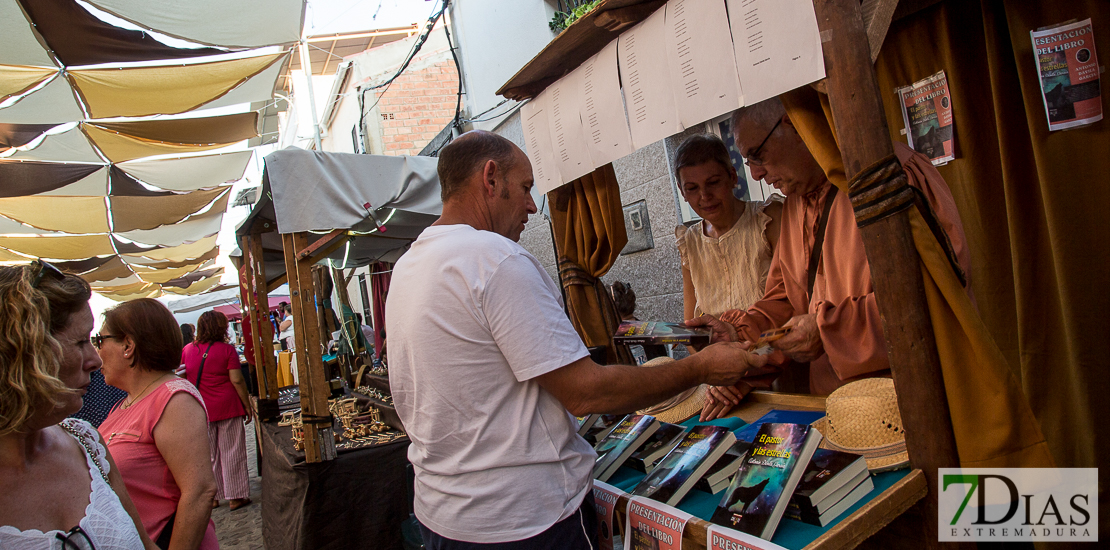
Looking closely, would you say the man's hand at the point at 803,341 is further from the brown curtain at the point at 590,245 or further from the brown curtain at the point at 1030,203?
the brown curtain at the point at 590,245

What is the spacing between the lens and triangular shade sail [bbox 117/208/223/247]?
13.0 meters

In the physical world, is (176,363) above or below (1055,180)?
below

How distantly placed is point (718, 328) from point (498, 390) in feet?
4.28

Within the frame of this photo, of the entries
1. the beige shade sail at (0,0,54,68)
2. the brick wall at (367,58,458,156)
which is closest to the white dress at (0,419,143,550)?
the beige shade sail at (0,0,54,68)

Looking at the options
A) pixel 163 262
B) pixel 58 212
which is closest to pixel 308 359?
pixel 58 212

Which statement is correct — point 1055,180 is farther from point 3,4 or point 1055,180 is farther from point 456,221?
point 3,4

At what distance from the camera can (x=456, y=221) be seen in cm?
169

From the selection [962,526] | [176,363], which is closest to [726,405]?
[962,526]

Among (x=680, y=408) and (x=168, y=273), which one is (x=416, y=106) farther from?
(x=168, y=273)

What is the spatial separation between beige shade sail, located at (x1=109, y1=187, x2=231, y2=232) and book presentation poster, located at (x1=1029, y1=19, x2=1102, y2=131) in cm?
1158

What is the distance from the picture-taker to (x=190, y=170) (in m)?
9.48

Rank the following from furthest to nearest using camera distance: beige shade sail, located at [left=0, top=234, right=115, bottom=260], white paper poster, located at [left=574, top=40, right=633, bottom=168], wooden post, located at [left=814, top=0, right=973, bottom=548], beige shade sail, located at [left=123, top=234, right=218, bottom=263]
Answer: beige shade sail, located at [left=123, top=234, right=218, bottom=263]
beige shade sail, located at [left=0, top=234, right=115, bottom=260]
white paper poster, located at [left=574, top=40, right=633, bottom=168]
wooden post, located at [left=814, top=0, right=973, bottom=548]

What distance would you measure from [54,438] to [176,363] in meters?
0.91

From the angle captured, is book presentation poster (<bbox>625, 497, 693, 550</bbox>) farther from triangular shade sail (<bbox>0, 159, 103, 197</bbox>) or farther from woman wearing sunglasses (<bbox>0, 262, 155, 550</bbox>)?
triangular shade sail (<bbox>0, 159, 103, 197</bbox>)
